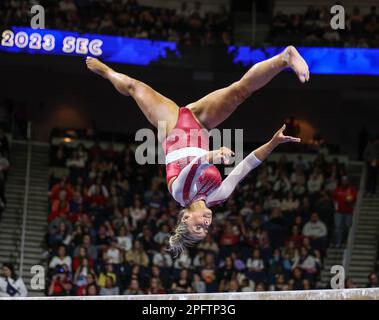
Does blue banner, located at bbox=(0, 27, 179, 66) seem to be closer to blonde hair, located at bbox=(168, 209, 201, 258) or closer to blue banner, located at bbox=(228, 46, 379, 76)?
blue banner, located at bbox=(228, 46, 379, 76)

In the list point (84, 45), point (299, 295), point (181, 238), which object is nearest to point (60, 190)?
point (84, 45)

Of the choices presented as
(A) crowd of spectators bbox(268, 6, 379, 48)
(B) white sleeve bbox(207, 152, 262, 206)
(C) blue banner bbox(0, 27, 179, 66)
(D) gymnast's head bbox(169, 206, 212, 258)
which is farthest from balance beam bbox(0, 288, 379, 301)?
(A) crowd of spectators bbox(268, 6, 379, 48)

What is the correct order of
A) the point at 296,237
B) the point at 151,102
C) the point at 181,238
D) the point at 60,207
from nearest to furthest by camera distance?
the point at 181,238 < the point at 151,102 < the point at 296,237 < the point at 60,207

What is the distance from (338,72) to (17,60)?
Result: 22.8ft

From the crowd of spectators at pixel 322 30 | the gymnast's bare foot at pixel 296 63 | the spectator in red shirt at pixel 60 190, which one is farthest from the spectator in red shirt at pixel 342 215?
the gymnast's bare foot at pixel 296 63

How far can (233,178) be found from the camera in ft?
28.9

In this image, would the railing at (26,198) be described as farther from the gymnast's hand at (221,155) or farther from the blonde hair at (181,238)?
the gymnast's hand at (221,155)

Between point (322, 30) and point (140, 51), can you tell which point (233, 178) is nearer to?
point (140, 51)

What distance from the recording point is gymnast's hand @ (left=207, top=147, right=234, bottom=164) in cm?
766

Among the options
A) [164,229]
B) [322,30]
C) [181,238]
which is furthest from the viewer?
[322,30]

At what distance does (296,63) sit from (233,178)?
1.37 meters

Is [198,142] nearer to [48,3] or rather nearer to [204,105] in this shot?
[204,105]

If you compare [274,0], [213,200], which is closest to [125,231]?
[213,200]

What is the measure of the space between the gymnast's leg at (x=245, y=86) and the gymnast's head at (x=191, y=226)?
3.55 feet
